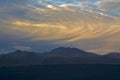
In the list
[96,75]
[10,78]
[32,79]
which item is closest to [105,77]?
[96,75]

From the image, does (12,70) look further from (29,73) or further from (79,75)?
(79,75)

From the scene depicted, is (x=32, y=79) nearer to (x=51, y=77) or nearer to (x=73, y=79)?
(x=51, y=77)

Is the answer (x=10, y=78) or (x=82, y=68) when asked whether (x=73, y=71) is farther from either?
(x=10, y=78)

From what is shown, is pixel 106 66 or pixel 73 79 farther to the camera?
pixel 106 66

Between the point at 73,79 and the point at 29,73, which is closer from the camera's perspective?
the point at 73,79

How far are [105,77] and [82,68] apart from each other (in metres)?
13.5

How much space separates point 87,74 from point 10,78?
18.5m

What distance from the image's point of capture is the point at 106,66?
88.7 m

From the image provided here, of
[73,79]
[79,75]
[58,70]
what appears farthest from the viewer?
[58,70]

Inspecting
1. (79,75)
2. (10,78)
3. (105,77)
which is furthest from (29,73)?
(105,77)

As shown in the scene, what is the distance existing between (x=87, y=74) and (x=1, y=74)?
21.3 m

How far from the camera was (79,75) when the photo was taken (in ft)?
264

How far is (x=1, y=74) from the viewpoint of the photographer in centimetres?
8350

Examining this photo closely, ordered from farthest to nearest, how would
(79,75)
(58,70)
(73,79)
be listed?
(58,70) → (79,75) → (73,79)
